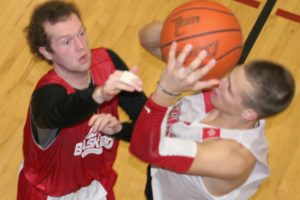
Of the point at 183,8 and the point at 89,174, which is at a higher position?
the point at 183,8

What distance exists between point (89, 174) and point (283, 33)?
Result: 6.71ft

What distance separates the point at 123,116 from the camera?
11.9ft

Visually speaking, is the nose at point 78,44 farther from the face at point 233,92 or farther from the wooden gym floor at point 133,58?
the wooden gym floor at point 133,58

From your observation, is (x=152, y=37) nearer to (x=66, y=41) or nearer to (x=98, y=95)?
(x=66, y=41)

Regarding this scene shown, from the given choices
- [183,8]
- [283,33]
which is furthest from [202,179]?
[283,33]

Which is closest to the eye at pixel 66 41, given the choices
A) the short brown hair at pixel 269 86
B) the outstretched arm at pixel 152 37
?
the outstretched arm at pixel 152 37

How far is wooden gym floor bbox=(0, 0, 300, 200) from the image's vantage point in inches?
136

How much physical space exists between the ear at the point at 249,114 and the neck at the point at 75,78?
2.69ft

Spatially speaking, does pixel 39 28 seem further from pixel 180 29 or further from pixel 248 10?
pixel 248 10

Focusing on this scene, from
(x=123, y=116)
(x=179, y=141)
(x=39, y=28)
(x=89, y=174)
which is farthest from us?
(x=123, y=116)

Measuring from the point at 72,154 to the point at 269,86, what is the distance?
3.49 ft

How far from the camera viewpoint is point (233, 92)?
2.13 m

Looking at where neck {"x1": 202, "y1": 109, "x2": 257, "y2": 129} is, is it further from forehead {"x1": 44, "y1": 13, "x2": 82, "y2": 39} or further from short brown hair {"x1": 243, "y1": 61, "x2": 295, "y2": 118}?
forehead {"x1": 44, "y1": 13, "x2": 82, "y2": 39}

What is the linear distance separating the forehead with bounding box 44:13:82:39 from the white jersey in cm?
61
